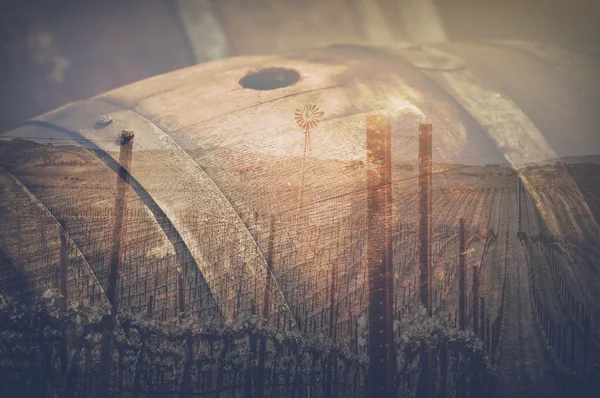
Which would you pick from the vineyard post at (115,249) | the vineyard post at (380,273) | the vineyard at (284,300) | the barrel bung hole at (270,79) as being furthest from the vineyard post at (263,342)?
the barrel bung hole at (270,79)

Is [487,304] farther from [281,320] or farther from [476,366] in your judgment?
[281,320]

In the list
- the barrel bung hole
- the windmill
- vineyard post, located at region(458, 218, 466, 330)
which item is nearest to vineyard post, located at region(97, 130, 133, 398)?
the barrel bung hole

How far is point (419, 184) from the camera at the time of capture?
6.15 metres

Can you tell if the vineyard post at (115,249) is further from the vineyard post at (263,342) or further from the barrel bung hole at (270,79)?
the barrel bung hole at (270,79)

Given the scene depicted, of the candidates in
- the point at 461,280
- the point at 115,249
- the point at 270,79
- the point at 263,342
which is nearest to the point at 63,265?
the point at 115,249

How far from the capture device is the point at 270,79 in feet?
26.2

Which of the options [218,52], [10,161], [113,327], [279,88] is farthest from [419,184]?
[218,52]

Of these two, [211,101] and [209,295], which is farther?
[211,101]

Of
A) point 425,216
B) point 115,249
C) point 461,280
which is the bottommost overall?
point 461,280

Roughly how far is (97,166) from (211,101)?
1.85m

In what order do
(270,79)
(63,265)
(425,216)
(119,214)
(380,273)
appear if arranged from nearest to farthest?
(380,273) → (63,265) → (425,216) → (119,214) → (270,79)

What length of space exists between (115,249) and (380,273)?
9.89 feet

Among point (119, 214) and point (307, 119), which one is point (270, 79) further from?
point (119, 214)

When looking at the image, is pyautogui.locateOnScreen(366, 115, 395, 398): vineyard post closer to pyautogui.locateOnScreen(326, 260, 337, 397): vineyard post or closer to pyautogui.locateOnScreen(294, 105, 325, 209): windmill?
pyautogui.locateOnScreen(326, 260, 337, 397): vineyard post
